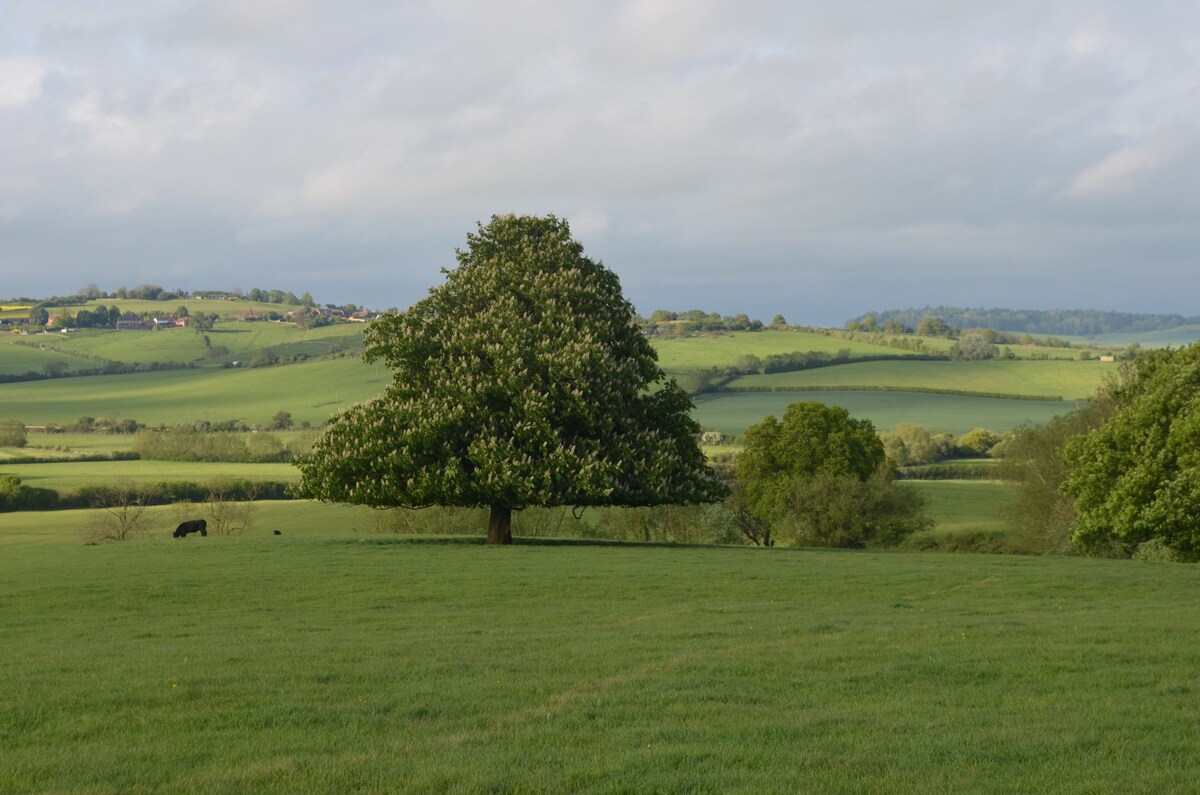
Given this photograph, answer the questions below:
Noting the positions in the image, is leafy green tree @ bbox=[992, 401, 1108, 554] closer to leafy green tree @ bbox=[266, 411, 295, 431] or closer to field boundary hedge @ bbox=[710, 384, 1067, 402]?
field boundary hedge @ bbox=[710, 384, 1067, 402]

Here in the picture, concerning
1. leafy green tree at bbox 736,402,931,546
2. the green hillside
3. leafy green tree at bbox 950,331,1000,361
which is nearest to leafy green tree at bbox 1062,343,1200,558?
leafy green tree at bbox 736,402,931,546

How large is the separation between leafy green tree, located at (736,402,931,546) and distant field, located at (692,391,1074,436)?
4040cm

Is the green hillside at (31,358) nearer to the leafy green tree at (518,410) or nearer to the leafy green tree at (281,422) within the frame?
the leafy green tree at (281,422)

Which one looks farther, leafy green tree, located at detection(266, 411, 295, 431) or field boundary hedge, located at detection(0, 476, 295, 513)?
leafy green tree, located at detection(266, 411, 295, 431)

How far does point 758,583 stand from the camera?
30.7m

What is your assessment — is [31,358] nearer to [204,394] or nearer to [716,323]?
[204,394]

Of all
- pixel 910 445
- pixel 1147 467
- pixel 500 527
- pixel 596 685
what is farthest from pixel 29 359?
pixel 596 685

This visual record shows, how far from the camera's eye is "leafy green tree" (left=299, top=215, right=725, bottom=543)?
41344mm

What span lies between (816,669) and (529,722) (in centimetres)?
519

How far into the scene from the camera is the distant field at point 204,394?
148 m

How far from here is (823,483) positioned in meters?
69.2

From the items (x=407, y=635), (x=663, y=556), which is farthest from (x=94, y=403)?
(x=407, y=635)

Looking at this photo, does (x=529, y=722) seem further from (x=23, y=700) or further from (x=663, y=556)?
(x=663, y=556)

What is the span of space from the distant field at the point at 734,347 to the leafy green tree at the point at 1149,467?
104 meters
